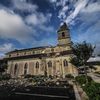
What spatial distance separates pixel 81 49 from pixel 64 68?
24.2 metres

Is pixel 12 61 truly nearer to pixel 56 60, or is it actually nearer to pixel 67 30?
pixel 56 60

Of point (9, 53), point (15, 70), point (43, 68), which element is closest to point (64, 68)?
point (43, 68)

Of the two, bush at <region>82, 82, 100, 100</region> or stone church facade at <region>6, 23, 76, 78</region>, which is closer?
bush at <region>82, 82, 100, 100</region>

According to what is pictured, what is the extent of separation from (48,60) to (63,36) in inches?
447

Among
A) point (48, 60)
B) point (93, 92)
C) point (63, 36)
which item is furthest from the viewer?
point (63, 36)

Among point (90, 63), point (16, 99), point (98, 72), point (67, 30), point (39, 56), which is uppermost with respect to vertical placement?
point (67, 30)

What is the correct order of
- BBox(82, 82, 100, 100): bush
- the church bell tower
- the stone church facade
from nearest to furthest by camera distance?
BBox(82, 82, 100, 100): bush, the stone church facade, the church bell tower

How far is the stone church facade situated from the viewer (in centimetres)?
4988

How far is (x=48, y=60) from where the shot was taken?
5334cm

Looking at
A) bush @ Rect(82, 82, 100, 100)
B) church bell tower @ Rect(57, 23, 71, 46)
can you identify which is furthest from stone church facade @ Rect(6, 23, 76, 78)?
bush @ Rect(82, 82, 100, 100)

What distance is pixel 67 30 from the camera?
2149 inches

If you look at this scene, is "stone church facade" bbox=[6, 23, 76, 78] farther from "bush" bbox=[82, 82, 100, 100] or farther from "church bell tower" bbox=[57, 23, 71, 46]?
"bush" bbox=[82, 82, 100, 100]

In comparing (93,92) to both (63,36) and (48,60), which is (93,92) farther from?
(63,36)

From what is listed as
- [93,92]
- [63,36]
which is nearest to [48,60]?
[63,36]
